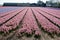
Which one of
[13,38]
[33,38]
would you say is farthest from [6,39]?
[33,38]

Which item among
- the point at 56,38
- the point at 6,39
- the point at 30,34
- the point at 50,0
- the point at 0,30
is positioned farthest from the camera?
the point at 50,0

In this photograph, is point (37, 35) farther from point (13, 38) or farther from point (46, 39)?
point (13, 38)

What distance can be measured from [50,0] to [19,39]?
92.1m

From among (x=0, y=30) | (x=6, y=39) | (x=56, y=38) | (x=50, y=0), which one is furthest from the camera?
(x=50, y=0)

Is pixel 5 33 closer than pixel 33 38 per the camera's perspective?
No

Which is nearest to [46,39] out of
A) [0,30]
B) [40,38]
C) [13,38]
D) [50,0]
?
[40,38]

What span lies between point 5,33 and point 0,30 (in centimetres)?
69

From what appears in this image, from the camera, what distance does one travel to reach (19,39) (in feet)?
21.4

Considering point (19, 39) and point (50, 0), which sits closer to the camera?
point (19, 39)

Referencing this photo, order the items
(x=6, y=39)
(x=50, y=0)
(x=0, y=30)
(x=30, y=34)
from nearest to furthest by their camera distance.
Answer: (x=6, y=39)
(x=30, y=34)
(x=0, y=30)
(x=50, y=0)

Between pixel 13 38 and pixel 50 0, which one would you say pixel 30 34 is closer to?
pixel 13 38

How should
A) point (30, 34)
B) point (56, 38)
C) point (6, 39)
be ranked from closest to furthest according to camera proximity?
point (6, 39), point (56, 38), point (30, 34)

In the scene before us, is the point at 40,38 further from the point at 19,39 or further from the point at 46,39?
the point at 19,39

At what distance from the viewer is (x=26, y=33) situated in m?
7.65
